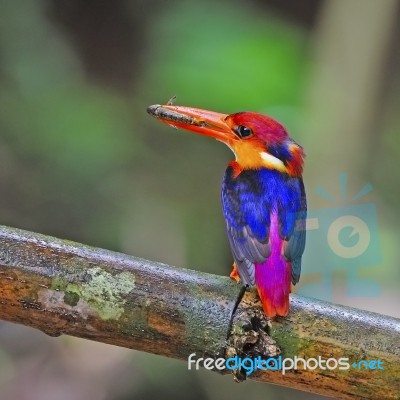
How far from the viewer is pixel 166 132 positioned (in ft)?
9.29

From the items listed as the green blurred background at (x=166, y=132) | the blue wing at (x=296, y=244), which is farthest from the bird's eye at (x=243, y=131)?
the green blurred background at (x=166, y=132)

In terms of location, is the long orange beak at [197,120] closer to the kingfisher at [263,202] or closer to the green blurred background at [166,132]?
the kingfisher at [263,202]

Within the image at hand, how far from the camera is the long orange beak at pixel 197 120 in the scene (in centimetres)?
135

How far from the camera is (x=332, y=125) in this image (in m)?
2.53

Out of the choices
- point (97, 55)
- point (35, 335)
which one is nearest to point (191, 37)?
point (97, 55)

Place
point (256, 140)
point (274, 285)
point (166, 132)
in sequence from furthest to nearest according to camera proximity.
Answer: point (166, 132)
point (256, 140)
point (274, 285)

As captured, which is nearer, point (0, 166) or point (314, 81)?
point (314, 81)

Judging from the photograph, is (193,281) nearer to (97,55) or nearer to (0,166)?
(0,166)

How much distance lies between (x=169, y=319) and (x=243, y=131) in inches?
13.8

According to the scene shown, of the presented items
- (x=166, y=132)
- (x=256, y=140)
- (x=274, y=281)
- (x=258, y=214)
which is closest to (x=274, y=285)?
(x=274, y=281)

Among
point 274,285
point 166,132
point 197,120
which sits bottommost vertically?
point 166,132

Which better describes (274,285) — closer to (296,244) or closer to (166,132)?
(296,244)

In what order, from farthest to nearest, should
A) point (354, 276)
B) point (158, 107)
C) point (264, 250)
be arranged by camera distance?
point (354, 276) → point (158, 107) → point (264, 250)

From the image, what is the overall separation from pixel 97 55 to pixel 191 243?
115cm
